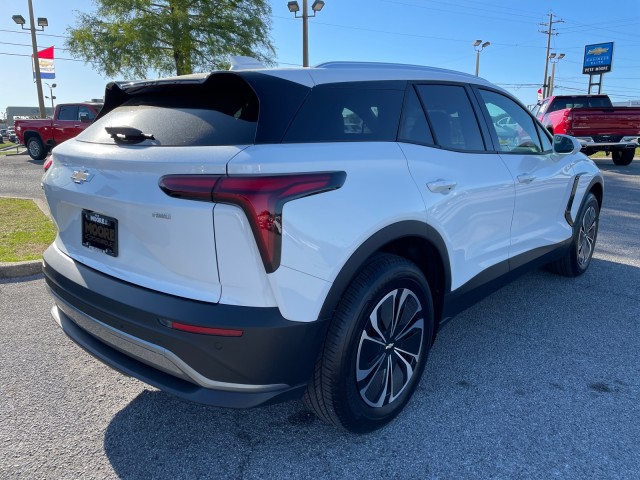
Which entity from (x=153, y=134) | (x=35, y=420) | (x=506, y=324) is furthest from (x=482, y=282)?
(x=35, y=420)

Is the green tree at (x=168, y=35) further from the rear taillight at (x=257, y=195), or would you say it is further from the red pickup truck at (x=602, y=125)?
the rear taillight at (x=257, y=195)

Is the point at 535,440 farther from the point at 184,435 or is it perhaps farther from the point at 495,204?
the point at 184,435

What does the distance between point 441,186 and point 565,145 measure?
88.2 inches

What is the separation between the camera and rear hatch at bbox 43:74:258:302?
191 cm

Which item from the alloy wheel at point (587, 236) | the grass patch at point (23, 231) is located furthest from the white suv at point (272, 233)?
the grass patch at point (23, 231)

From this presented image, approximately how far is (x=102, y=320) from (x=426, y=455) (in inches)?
63.2

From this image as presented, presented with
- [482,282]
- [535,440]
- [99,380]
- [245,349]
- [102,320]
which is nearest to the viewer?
[245,349]

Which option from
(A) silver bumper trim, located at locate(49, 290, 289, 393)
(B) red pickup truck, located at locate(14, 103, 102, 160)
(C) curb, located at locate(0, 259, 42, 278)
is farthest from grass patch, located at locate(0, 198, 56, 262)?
(B) red pickup truck, located at locate(14, 103, 102, 160)

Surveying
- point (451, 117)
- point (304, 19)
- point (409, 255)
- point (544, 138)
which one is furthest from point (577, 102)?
point (409, 255)

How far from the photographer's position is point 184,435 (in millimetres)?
2457

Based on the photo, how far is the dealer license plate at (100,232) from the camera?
2.16 metres

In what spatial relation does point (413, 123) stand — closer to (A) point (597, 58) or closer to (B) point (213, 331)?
(B) point (213, 331)

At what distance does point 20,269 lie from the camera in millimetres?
4551

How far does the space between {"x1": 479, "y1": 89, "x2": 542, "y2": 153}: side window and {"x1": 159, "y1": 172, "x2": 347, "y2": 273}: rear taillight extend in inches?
81.6
